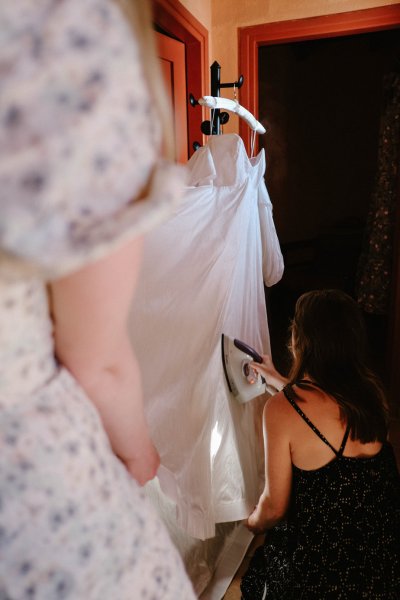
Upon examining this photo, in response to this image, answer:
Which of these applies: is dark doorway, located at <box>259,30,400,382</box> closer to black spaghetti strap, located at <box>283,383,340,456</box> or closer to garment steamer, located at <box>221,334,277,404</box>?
garment steamer, located at <box>221,334,277,404</box>

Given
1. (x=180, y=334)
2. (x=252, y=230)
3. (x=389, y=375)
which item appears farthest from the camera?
(x=389, y=375)

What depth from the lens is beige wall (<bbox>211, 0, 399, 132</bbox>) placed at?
2168mm

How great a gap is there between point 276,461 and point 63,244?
91 centimetres

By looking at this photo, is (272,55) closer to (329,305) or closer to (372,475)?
(329,305)

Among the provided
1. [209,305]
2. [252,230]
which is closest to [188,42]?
[252,230]

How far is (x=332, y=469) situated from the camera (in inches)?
40.8

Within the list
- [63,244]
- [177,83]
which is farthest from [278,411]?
[177,83]

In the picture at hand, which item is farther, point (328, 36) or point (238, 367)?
point (328, 36)

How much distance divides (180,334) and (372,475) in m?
0.56

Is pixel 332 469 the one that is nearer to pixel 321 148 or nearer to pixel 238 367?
pixel 238 367

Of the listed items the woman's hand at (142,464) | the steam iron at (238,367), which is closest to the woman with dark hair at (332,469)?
the steam iron at (238,367)

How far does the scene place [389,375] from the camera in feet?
8.19

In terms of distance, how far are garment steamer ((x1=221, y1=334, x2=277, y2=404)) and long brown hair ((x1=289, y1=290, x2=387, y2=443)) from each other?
0.17 meters

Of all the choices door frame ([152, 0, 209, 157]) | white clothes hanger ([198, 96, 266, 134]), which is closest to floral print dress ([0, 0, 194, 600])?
white clothes hanger ([198, 96, 266, 134])
